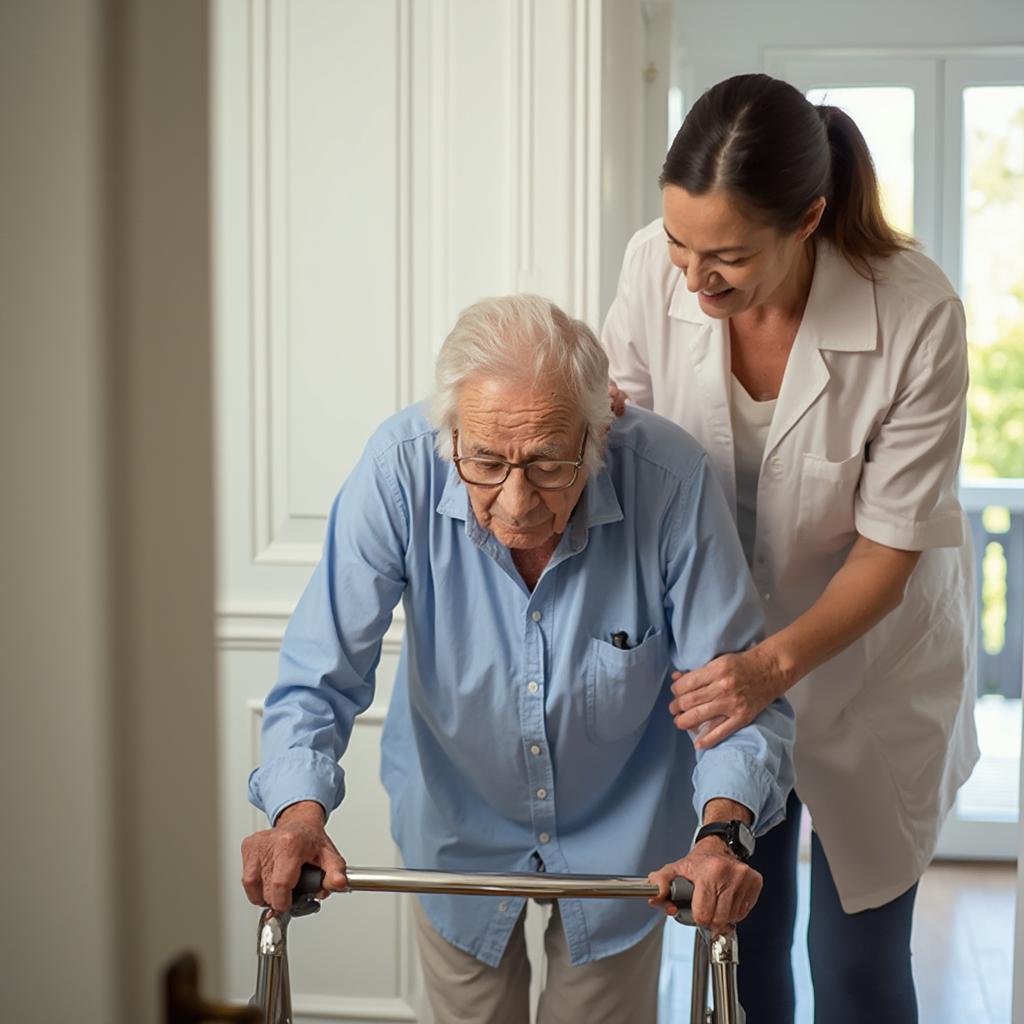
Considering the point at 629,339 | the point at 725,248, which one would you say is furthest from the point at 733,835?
the point at 629,339

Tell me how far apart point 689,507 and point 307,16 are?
1.43 meters

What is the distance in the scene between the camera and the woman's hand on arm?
61.2 inches

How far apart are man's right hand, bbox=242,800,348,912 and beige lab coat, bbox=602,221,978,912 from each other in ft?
2.51

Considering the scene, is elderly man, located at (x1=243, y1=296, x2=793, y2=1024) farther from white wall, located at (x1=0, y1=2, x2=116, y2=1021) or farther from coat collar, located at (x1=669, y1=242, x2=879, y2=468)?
white wall, located at (x1=0, y1=2, x2=116, y2=1021)

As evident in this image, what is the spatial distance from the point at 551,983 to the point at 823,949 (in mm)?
474

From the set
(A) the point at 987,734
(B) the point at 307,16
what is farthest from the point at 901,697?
(A) the point at 987,734

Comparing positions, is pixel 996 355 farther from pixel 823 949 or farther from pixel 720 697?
pixel 720 697

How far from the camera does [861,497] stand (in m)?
1.81

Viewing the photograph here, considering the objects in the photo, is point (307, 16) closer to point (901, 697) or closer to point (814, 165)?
point (814, 165)

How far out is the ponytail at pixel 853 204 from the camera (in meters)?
1.71

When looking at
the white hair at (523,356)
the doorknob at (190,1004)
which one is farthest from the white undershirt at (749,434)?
the doorknob at (190,1004)

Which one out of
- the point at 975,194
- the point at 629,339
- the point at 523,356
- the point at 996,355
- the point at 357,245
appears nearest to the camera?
the point at 523,356

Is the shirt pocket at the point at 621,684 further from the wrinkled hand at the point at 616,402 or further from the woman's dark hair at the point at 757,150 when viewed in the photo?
the woman's dark hair at the point at 757,150

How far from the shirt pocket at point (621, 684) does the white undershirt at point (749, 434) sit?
28cm
